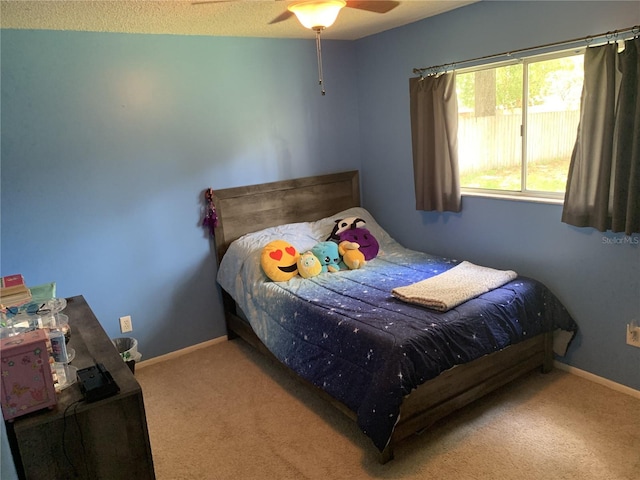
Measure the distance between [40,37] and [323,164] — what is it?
220cm

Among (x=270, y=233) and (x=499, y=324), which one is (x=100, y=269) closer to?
(x=270, y=233)

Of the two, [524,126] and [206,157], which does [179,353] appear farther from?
[524,126]

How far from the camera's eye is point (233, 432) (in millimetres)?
2662

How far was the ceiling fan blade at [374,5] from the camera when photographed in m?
2.73

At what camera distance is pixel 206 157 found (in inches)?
141

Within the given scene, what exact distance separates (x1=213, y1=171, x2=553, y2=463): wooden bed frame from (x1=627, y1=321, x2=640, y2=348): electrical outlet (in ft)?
1.37

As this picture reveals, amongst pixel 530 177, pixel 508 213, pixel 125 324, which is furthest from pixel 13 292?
pixel 530 177

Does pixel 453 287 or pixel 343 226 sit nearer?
pixel 453 287

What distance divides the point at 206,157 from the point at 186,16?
1.02m

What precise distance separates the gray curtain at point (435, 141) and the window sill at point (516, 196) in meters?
0.12

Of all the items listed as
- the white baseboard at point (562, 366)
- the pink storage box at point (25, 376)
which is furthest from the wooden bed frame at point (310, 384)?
the pink storage box at point (25, 376)

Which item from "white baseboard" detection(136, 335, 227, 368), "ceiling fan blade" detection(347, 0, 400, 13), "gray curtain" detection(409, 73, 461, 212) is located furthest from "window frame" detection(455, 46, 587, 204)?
"white baseboard" detection(136, 335, 227, 368)

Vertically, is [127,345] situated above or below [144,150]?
below

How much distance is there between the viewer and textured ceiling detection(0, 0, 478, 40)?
8.23ft
